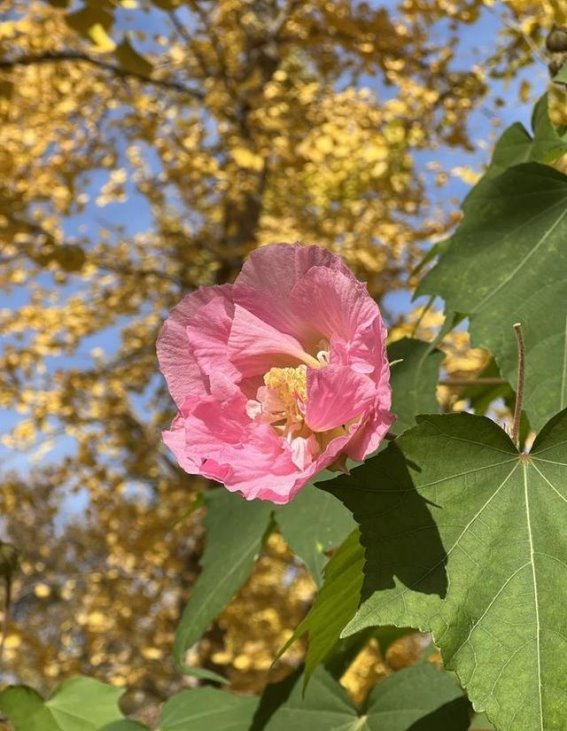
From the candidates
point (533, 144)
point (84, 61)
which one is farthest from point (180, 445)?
point (84, 61)

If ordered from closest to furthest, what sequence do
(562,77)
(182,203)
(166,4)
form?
(562,77) < (166,4) < (182,203)

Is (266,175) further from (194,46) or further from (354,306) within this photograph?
(354,306)

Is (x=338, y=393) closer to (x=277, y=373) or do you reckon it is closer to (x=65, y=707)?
(x=277, y=373)

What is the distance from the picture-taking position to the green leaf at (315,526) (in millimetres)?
727

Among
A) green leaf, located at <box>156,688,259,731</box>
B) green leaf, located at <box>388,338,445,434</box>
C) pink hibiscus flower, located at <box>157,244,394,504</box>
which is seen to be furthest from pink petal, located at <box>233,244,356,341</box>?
green leaf, located at <box>156,688,259,731</box>

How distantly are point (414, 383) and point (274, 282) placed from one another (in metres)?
0.31

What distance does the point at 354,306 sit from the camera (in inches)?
18.0

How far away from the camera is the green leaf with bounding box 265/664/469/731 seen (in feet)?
2.30

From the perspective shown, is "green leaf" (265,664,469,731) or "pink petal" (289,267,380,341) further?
"green leaf" (265,664,469,731)

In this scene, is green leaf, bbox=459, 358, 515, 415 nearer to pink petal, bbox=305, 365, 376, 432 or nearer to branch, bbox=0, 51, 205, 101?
pink petal, bbox=305, 365, 376, 432

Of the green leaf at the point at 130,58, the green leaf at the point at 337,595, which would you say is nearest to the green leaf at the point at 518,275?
the green leaf at the point at 337,595

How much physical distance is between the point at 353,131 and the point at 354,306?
9.56 feet

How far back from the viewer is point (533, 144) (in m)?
0.81

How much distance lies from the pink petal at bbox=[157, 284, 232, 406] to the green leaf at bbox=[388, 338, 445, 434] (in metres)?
0.29
